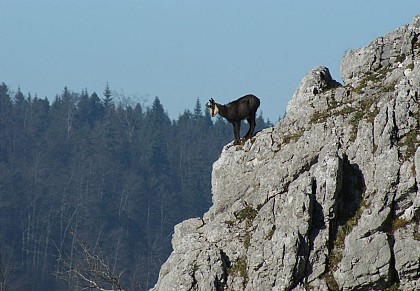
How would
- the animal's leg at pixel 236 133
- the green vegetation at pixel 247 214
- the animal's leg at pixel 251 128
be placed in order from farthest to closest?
the animal's leg at pixel 251 128 < the animal's leg at pixel 236 133 < the green vegetation at pixel 247 214

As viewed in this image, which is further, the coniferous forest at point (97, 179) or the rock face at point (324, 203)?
the coniferous forest at point (97, 179)

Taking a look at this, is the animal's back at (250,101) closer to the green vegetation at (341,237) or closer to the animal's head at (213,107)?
the animal's head at (213,107)

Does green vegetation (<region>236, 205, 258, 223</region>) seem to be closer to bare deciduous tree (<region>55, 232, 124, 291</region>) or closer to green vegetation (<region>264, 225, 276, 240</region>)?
green vegetation (<region>264, 225, 276, 240</region>)

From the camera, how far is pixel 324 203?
68.4ft

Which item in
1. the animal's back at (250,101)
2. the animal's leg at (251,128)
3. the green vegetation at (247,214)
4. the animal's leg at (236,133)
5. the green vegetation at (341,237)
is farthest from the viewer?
the animal's back at (250,101)

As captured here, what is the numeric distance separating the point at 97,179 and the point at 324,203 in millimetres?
127754

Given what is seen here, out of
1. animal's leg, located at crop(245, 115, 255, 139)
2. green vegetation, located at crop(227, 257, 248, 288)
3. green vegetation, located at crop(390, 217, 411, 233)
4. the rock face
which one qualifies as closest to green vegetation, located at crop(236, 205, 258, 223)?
the rock face

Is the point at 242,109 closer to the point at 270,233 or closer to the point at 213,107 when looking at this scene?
the point at 213,107

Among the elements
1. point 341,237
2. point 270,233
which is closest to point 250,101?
point 270,233

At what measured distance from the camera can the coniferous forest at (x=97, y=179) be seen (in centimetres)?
12506

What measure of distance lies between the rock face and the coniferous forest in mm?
88133

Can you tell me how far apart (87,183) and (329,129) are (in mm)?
124210

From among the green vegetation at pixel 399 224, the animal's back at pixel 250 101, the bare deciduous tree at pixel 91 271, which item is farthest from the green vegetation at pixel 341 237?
the animal's back at pixel 250 101

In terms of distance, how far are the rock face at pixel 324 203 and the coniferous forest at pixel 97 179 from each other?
8813 centimetres
